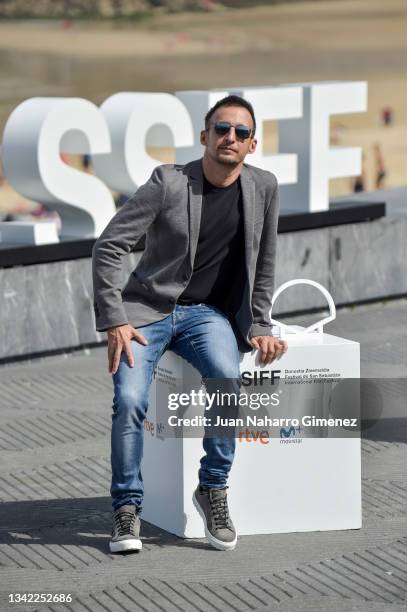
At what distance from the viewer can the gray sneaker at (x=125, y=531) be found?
5891mm

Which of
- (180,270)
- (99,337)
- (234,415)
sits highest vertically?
(180,270)

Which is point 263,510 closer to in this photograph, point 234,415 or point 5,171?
point 234,415

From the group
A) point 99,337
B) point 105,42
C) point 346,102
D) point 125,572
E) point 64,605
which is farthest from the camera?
point 105,42

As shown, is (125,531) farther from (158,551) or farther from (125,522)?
(158,551)

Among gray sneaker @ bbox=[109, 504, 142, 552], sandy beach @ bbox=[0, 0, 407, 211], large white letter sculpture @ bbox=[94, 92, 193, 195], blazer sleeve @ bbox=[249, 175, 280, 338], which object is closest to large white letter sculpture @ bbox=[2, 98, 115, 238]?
large white letter sculpture @ bbox=[94, 92, 193, 195]

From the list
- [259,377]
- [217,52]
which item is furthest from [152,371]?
[217,52]

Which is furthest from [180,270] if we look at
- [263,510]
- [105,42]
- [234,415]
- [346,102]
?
[105,42]

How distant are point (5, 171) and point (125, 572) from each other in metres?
5.64

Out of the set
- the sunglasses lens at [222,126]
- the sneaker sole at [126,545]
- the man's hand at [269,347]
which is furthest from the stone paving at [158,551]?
the sunglasses lens at [222,126]

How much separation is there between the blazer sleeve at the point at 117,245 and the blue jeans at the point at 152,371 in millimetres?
170

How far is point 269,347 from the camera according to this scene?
6051 mm

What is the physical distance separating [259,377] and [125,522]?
2.92ft

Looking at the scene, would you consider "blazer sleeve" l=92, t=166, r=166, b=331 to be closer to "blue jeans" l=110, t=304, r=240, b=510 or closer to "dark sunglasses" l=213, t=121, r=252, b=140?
"blue jeans" l=110, t=304, r=240, b=510

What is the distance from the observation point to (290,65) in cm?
10694
